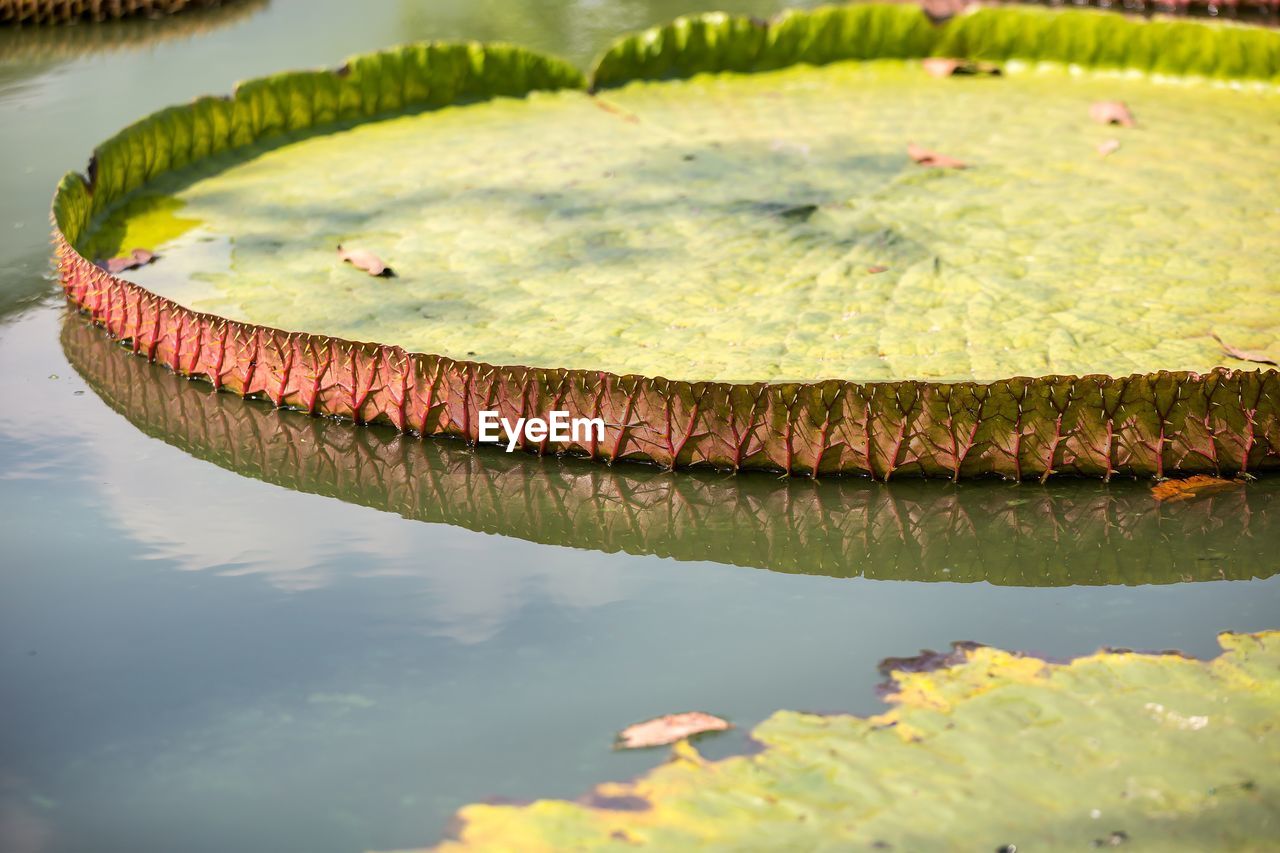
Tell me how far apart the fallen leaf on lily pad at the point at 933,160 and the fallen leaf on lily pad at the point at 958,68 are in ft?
3.85

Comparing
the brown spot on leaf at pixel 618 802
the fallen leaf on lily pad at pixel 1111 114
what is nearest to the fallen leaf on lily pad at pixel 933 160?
the fallen leaf on lily pad at pixel 1111 114

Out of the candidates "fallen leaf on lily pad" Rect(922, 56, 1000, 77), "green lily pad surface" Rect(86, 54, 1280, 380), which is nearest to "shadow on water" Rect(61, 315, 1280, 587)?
"green lily pad surface" Rect(86, 54, 1280, 380)

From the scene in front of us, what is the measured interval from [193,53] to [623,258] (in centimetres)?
360

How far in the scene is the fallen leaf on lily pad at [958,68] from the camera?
553 centimetres

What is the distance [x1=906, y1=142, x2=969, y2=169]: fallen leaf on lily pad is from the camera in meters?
4.38

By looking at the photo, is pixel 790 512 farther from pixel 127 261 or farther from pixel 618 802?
pixel 127 261

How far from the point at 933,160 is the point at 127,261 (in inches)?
97.6

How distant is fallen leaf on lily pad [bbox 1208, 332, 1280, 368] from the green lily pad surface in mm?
40

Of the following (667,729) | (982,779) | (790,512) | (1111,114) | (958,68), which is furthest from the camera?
(958,68)

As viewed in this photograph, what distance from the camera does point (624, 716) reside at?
2166mm

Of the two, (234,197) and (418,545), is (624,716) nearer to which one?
(418,545)

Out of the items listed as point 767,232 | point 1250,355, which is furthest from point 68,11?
point 1250,355

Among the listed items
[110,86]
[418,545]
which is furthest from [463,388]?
[110,86]

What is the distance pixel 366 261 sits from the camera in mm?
3736
